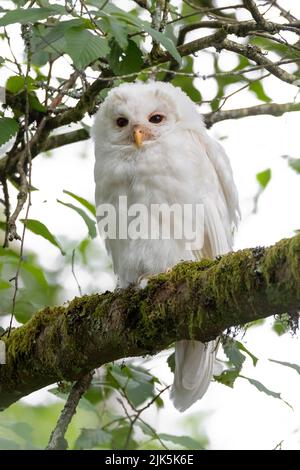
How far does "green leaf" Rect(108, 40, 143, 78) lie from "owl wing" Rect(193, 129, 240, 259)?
2.44ft

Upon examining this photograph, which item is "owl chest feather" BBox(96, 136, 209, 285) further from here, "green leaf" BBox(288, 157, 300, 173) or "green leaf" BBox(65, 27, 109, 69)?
"green leaf" BBox(65, 27, 109, 69)

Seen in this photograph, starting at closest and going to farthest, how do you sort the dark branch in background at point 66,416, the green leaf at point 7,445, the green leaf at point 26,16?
1. the green leaf at point 26,16
2. the dark branch in background at point 66,416
3. the green leaf at point 7,445

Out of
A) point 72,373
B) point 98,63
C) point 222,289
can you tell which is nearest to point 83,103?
point 98,63

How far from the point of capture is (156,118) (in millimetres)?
3902

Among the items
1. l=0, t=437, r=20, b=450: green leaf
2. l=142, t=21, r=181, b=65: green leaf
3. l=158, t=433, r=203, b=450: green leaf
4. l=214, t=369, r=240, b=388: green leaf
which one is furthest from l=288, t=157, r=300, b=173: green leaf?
l=0, t=437, r=20, b=450: green leaf

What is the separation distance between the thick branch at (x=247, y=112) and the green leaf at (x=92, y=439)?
1.65 metres

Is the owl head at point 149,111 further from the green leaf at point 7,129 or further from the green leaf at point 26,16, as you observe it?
the green leaf at point 26,16

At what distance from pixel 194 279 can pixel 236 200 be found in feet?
4.49

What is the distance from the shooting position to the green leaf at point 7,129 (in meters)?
3.32

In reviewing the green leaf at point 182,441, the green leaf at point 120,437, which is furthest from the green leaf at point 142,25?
the green leaf at point 120,437

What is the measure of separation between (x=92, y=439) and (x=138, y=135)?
1.40 m

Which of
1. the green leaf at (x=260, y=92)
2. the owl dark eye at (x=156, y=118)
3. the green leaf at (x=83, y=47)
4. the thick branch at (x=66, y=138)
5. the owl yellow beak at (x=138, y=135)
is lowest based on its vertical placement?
the green leaf at (x=83, y=47)

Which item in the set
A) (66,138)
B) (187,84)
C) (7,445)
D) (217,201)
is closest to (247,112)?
(187,84)

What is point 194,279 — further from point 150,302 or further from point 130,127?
point 130,127
